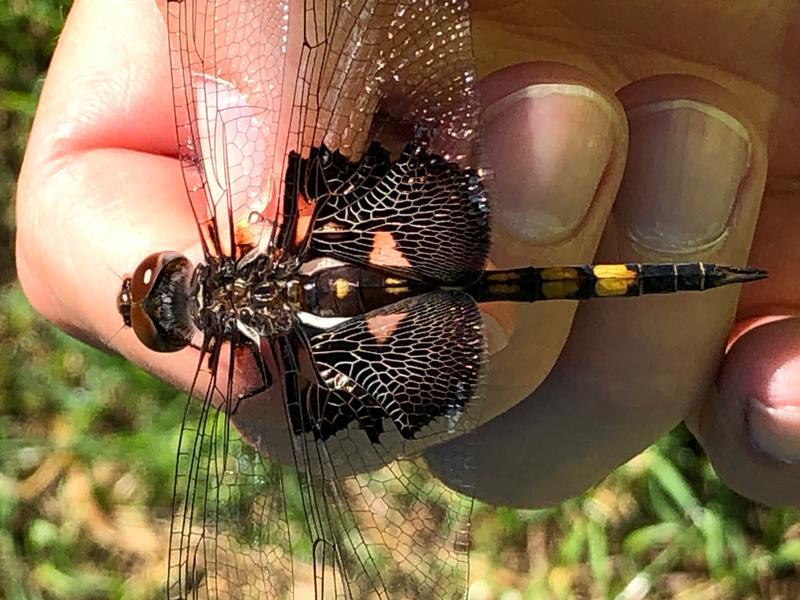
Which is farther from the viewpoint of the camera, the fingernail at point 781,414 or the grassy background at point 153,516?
the grassy background at point 153,516

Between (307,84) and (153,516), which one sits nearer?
(307,84)

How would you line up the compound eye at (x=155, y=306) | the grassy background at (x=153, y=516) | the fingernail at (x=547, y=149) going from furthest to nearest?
the grassy background at (x=153, y=516), the compound eye at (x=155, y=306), the fingernail at (x=547, y=149)

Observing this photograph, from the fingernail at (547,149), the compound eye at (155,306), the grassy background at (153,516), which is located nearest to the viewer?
the fingernail at (547,149)

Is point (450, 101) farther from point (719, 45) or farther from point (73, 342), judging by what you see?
point (73, 342)

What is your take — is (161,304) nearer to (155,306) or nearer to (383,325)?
(155,306)

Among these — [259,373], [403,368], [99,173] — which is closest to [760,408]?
[403,368]

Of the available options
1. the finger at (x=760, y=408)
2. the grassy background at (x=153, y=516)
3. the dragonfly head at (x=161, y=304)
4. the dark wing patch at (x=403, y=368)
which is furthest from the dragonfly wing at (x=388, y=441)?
the grassy background at (x=153, y=516)

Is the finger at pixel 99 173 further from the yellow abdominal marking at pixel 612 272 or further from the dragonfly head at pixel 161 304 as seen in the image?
the yellow abdominal marking at pixel 612 272
